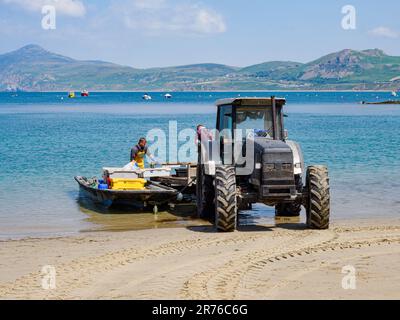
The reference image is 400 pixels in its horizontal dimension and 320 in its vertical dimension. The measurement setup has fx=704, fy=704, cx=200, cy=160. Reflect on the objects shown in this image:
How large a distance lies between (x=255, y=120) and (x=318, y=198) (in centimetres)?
213

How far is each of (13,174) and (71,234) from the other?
494 inches

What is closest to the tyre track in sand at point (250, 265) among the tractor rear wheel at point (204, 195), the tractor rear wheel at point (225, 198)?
the tractor rear wheel at point (225, 198)

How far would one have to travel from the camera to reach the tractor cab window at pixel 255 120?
568 inches

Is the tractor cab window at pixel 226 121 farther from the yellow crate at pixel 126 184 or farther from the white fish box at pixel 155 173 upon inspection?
the white fish box at pixel 155 173

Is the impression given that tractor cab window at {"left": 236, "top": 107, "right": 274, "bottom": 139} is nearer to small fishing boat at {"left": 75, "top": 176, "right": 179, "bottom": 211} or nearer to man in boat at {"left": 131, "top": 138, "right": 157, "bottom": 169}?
small fishing boat at {"left": 75, "top": 176, "right": 179, "bottom": 211}

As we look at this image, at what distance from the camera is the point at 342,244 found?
12.3 m

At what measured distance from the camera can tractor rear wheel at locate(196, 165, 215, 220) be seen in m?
15.0

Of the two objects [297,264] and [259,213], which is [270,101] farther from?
[297,264]

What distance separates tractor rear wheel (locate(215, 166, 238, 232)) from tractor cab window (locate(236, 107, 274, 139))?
1253 millimetres

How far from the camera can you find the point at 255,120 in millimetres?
14461

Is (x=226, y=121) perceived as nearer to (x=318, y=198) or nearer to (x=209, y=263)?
(x=318, y=198)

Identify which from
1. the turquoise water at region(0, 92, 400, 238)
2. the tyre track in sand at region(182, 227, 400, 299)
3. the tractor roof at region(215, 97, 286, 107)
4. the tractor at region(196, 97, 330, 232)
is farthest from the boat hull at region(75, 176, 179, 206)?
the tyre track in sand at region(182, 227, 400, 299)

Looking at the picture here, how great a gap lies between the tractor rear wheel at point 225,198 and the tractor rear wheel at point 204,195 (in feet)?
5.05
